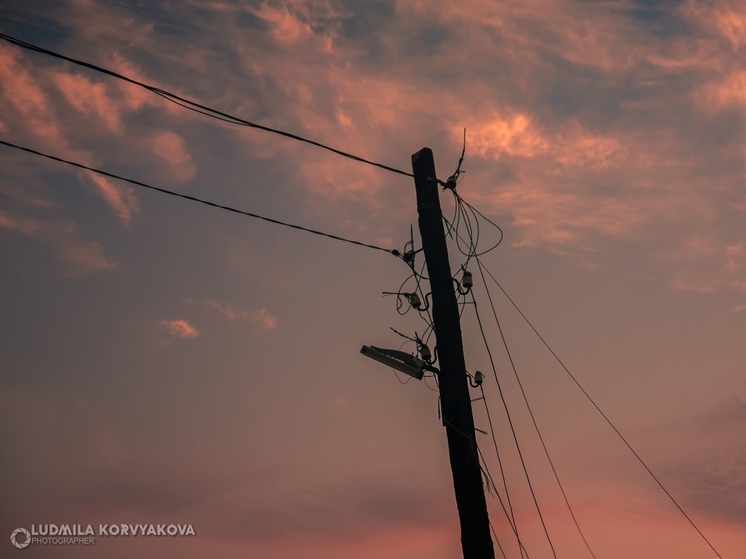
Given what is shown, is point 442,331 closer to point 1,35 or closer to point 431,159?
point 431,159

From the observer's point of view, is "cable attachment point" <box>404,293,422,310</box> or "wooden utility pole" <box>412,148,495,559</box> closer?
"wooden utility pole" <box>412,148,495,559</box>

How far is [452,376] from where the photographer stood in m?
9.29

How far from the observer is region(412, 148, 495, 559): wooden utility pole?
866 cm

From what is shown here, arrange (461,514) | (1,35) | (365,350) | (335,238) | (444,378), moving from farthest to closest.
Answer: (335,238) < (365,350) < (444,378) < (461,514) < (1,35)

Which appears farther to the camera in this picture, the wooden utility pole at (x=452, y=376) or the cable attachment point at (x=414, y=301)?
the cable attachment point at (x=414, y=301)

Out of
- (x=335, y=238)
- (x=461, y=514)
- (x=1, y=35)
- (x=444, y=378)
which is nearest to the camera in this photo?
(x=1, y=35)

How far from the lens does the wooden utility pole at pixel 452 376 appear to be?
341 inches

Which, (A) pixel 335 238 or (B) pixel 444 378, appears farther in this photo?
(A) pixel 335 238

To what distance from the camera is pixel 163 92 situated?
380 inches

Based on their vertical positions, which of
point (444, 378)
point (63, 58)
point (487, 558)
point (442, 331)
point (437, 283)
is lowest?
point (487, 558)

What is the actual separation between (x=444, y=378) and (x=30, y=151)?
6.25 meters

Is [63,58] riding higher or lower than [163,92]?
lower

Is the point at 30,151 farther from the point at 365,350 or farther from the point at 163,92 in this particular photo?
the point at 365,350

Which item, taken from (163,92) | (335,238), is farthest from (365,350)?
(163,92)
